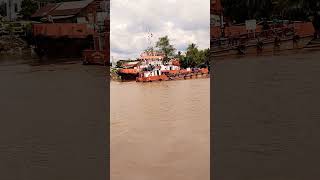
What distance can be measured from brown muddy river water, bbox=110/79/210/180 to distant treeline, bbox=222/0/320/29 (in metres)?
1.32

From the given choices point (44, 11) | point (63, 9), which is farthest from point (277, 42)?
point (44, 11)

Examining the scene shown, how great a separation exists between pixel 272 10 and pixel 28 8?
394 cm

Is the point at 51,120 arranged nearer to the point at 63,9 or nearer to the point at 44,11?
the point at 44,11

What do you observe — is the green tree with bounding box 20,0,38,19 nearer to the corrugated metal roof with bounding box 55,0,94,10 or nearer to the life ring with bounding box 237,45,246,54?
the corrugated metal roof with bounding box 55,0,94,10

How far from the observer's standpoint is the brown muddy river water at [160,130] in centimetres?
286

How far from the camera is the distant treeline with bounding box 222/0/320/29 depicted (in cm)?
715

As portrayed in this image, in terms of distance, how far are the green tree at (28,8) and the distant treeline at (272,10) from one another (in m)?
3.06

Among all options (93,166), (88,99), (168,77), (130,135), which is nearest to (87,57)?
(168,77)

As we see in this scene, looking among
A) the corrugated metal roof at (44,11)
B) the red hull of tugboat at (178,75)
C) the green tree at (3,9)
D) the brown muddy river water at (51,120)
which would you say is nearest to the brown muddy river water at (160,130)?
the red hull of tugboat at (178,75)

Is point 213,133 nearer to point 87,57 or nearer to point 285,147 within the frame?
point 285,147

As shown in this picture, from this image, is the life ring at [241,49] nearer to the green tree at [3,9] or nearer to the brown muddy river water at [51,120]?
the brown muddy river water at [51,120]

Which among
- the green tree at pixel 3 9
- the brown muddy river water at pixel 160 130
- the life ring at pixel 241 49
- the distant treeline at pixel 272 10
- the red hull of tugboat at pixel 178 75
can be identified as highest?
the distant treeline at pixel 272 10

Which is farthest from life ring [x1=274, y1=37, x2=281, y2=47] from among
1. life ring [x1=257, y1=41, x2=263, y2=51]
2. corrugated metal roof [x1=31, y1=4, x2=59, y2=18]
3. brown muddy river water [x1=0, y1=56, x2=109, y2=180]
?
corrugated metal roof [x1=31, y1=4, x2=59, y2=18]

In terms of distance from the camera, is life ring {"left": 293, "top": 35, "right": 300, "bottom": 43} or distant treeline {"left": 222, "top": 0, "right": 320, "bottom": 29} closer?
distant treeline {"left": 222, "top": 0, "right": 320, "bottom": 29}
